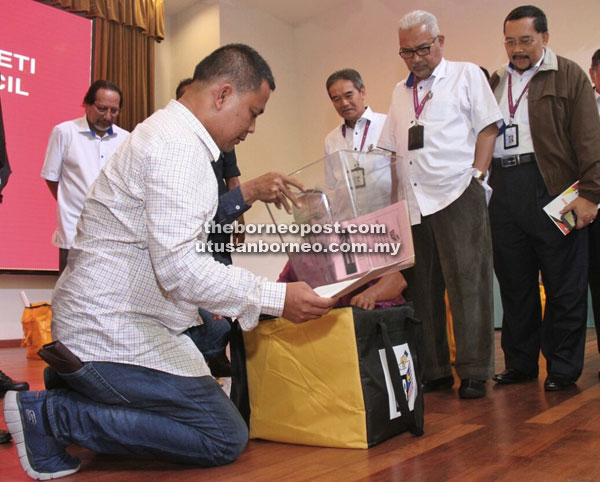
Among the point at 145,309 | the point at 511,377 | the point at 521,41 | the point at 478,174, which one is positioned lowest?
the point at 511,377

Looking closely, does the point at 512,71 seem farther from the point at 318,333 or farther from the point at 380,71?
the point at 380,71

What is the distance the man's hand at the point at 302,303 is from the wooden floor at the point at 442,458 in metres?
0.34

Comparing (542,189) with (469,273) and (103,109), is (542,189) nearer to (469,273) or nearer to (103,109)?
(469,273)

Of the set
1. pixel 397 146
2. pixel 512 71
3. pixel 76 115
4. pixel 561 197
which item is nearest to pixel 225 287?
pixel 397 146

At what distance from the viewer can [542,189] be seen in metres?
2.29

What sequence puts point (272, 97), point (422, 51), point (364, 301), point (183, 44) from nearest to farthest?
point (364, 301)
point (422, 51)
point (183, 44)
point (272, 97)

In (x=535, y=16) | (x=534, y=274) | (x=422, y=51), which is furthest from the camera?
(x=534, y=274)

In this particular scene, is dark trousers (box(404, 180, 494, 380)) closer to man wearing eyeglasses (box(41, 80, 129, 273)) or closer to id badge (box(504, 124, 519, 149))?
id badge (box(504, 124, 519, 149))

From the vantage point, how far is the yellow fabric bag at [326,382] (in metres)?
1.46

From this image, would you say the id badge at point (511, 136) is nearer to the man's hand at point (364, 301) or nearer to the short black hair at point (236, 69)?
Answer: the man's hand at point (364, 301)

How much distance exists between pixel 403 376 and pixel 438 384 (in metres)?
0.81

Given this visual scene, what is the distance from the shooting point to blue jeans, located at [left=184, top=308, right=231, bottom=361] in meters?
1.85

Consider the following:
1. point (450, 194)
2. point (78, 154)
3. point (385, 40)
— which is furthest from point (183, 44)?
point (450, 194)

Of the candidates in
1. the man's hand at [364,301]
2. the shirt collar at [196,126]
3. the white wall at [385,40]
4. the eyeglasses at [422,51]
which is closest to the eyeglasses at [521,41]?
the eyeglasses at [422,51]
